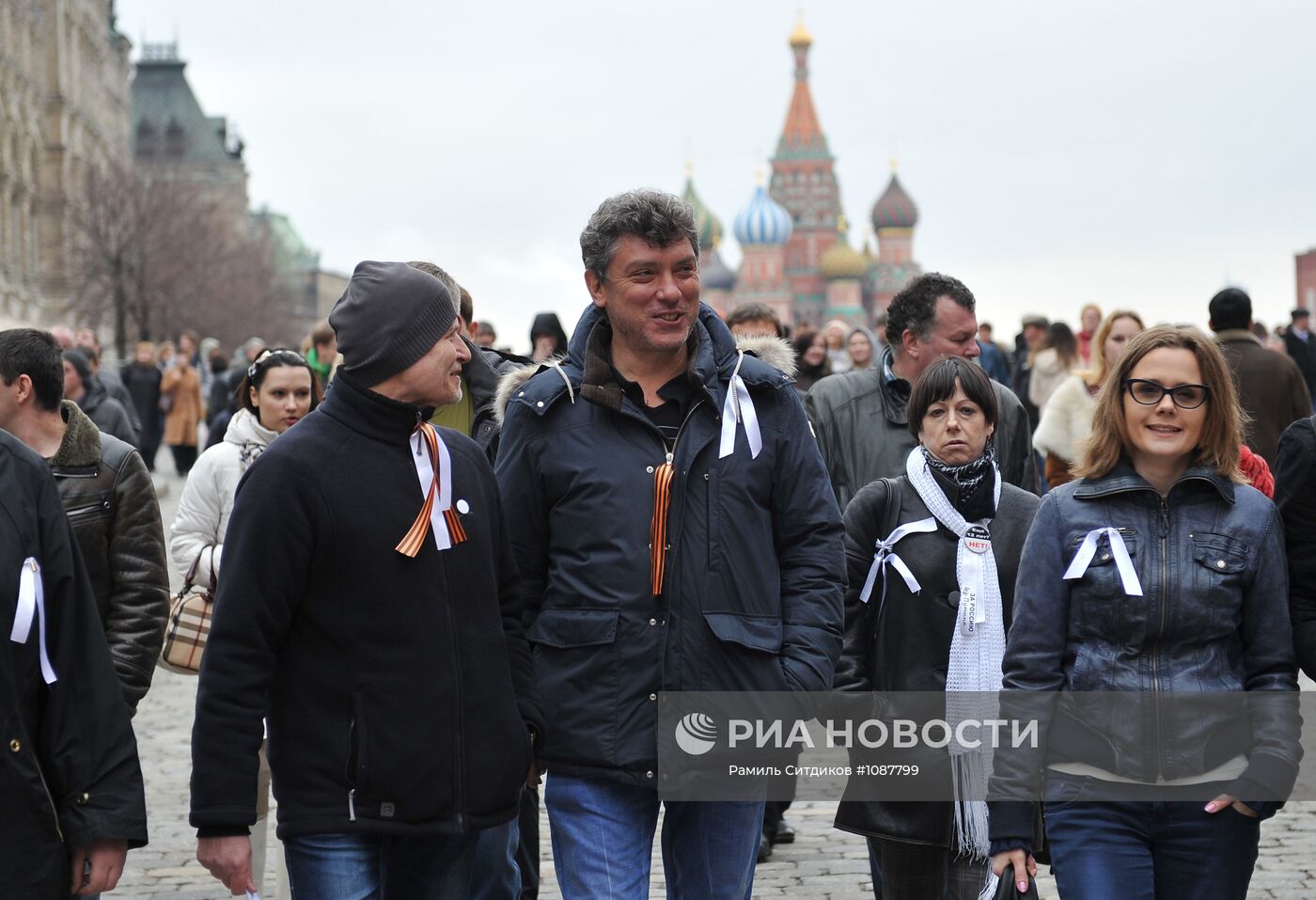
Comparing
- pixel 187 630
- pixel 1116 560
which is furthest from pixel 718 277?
pixel 1116 560

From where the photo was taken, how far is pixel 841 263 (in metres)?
129

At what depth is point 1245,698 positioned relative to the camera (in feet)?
14.1

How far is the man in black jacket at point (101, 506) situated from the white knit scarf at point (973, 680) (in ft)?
7.07

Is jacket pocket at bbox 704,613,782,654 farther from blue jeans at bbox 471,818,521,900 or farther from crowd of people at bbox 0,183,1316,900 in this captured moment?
blue jeans at bbox 471,818,521,900

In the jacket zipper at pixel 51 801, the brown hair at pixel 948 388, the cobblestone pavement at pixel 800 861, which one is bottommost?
the cobblestone pavement at pixel 800 861

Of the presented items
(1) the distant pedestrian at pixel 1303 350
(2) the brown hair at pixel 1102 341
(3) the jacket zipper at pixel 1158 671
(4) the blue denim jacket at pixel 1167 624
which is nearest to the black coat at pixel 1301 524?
(4) the blue denim jacket at pixel 1167 624

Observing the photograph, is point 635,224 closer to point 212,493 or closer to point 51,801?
point 51,801

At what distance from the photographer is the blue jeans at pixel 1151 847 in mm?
4270

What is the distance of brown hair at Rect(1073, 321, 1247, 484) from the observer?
4.45 metres

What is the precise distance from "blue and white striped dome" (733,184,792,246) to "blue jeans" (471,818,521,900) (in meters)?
123

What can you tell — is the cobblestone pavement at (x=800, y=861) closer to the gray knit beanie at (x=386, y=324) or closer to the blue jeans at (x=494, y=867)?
the blue jeans at (x=494, y=867)

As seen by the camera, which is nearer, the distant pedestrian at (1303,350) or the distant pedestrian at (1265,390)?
the distant pedestrian at (1265,390)

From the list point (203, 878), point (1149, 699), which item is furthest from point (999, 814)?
point (203, 878)

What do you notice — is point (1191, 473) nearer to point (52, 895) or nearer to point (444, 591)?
point (444, 591)
